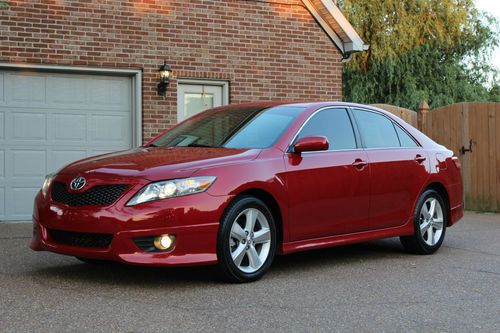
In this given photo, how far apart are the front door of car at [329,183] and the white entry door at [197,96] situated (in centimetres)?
523

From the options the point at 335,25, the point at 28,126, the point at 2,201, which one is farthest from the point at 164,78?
the point at 335,25

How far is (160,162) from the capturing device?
5742mm

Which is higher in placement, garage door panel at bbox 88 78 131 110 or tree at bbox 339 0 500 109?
tree at bbox 339 0 500 109

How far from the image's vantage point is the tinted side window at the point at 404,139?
25.4 ft

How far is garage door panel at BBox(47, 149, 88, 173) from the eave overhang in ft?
16.1

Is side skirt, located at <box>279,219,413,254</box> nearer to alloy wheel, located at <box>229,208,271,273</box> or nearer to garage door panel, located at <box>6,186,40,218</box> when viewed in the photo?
alloy wheel, located at <box>229,208,271,273</box>

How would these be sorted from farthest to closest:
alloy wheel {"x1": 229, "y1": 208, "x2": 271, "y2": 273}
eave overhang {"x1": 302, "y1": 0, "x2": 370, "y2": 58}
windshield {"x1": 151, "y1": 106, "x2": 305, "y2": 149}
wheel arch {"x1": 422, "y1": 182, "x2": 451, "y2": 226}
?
Answer: eave overhang {"x1": 302, "y1": 0, "x2": 370, "y2": 58} < wheel arch {"x1": 422, "y1": 182, "x2": 451, "y2": 226} < windshield {"x1": 151, "y1": 106, "x2": 305, "y2": 149} < alloy wheel {"x1": 229, "y1": 208, "x2": 271, "y2": 273}

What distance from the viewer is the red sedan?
5.46 metres

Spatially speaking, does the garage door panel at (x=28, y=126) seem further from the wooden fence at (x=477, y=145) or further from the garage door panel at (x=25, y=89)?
the wooden fence at (x=477, y=145)

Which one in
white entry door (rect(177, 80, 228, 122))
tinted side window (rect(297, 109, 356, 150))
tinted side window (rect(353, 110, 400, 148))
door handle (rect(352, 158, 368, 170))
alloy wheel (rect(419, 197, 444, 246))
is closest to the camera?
tinted side window (rect(297, 109, 356, 150))

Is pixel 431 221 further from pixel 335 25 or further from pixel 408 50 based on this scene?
pixel 408 50

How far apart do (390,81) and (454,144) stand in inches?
424


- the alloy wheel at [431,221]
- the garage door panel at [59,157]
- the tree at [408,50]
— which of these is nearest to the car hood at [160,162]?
the alloy wheel at [431,221]

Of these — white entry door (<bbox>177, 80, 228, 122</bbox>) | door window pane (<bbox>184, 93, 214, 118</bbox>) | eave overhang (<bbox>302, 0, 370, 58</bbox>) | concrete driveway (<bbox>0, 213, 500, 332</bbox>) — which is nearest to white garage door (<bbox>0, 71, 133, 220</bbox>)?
white entry door (<bbox>177, 80, 228, 122</bbox>)
